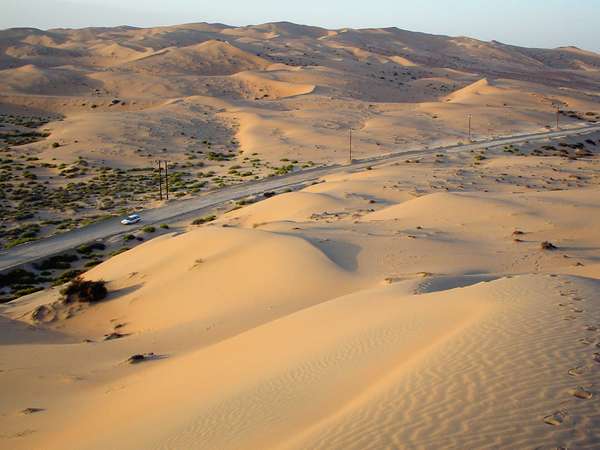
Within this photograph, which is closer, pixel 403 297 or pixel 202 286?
pixel 403 297

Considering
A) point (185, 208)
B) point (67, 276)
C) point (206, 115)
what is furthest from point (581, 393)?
point (206, 115)

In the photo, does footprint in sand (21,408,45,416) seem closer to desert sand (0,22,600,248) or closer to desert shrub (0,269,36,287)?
desert shrub (0,269,36,287)

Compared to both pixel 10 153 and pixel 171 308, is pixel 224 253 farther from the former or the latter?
pixel 10 153

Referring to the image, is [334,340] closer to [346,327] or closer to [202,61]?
[346,327]

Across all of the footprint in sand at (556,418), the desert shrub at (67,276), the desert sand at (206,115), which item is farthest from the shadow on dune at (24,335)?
the footprint in sand at (556,418)

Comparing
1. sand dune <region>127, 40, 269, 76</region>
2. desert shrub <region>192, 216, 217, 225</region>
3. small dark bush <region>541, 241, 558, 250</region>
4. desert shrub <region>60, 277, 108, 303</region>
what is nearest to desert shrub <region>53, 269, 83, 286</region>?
desert shrub <region>60, 277, 108, 303</region>

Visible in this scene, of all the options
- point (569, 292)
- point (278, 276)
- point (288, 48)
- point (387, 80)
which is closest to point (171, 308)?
point (278, 276)
